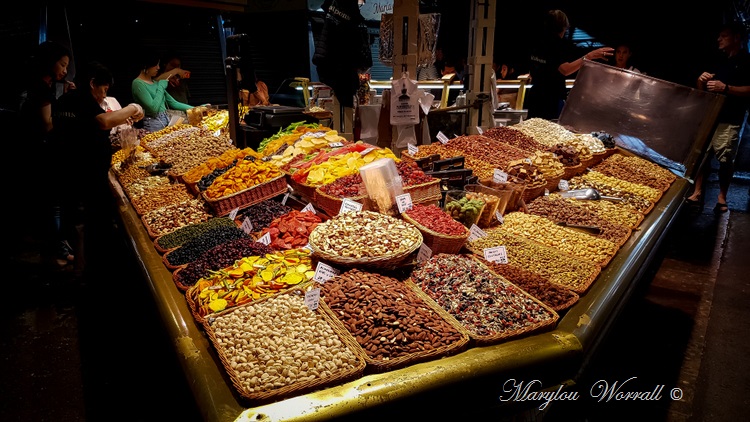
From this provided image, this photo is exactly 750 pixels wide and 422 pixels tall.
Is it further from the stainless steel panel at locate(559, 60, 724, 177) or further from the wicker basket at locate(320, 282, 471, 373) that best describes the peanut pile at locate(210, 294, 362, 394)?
the stainless steel panel at locate(559, 60, 724, 177)

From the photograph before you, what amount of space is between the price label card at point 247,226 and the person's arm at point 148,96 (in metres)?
3.75

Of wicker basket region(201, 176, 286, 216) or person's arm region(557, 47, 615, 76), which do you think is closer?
wicker basket region(201, 176, 286, 216)

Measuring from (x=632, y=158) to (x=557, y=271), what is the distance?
9.24ft

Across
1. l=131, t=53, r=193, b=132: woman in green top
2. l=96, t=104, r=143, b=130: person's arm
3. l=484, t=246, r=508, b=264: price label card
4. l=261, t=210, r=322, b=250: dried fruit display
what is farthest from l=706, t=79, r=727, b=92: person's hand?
l=131, t=53, r=193, b=132: woman in green top

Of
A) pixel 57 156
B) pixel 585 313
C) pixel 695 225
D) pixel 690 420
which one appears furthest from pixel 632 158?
pixel 57 156

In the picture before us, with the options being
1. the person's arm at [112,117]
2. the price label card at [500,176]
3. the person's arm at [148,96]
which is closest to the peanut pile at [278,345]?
the price label card at [500,176]

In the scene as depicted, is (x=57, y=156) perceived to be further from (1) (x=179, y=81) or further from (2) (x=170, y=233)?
(1) (x=179, y=81)

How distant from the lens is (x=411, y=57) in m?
4.24

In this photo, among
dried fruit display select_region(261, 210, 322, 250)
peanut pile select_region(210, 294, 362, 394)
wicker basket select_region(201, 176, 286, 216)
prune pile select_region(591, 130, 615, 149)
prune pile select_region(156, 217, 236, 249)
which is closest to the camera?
peanut pile select_region(210, 294, 362, 394)

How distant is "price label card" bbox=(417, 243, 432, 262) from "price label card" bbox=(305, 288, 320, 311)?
2.24 feet

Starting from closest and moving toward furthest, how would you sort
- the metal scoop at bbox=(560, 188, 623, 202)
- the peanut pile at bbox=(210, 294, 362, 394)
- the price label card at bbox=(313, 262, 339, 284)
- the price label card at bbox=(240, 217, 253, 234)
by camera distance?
the peanut pile at bbox=(210, 294, 362, 394) → the price label card at bbox=(313, 262, 339, 284) → the price label card at bbox=(240, 217, 253, 234) → the metal scoop at bbox=(560, 188, 623, 202)

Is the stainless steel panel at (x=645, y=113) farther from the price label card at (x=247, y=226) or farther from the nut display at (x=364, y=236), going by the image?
the price label card at (x=247, y=226)

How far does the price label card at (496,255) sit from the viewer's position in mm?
2625

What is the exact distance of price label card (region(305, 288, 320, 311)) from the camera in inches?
80.7
